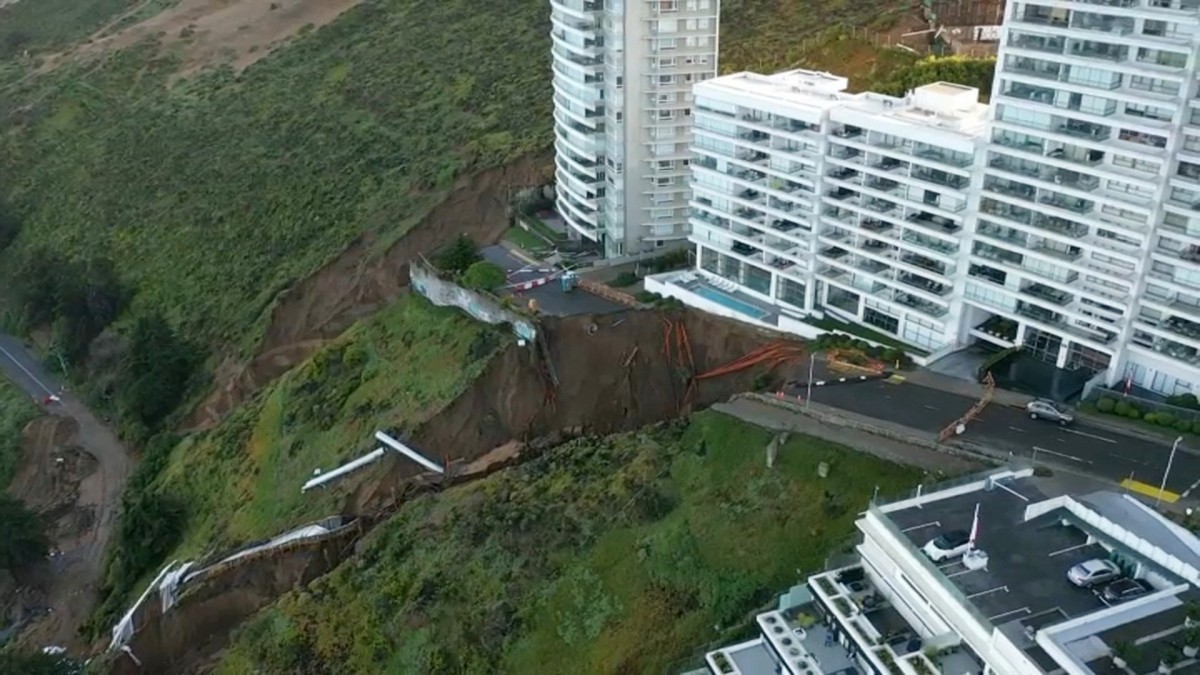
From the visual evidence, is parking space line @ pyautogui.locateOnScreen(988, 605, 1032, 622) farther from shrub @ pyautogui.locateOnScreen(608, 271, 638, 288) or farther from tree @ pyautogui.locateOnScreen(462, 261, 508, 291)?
tree @ pyautogui.locateOnScreen(462, 261, 508, 291)

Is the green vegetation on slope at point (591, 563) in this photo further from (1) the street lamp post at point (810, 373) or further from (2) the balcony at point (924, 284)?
(2) the balcony at point (924, 284)

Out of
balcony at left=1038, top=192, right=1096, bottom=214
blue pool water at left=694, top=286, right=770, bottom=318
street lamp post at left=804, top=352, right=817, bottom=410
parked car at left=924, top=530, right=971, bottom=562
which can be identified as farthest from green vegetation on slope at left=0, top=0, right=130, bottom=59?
parked car at left=924, top=530, right=971, bottom=562

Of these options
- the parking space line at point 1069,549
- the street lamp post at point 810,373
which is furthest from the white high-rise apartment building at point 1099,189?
the parking space line at point 1069,549

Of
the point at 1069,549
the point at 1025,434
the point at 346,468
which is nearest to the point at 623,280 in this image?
the point at 346,468

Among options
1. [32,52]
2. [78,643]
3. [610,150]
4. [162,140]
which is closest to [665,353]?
[610,150]

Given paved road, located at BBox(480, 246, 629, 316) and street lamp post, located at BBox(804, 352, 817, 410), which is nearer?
street lamp post, located at BBox(804, 352, 817, 410)

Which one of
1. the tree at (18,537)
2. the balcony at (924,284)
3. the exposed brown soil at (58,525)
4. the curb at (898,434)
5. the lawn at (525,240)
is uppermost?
the balcony at (924,284)

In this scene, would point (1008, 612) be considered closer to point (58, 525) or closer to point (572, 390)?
point (572, 390)
